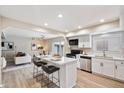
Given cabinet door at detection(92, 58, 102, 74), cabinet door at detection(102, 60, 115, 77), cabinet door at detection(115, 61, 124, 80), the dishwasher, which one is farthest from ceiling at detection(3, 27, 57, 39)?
cabinet door at detection(115, 61, 124, 80)

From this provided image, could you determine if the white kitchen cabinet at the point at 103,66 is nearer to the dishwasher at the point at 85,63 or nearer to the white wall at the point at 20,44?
the dishwasher at the point at 85,63

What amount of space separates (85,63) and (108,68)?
131 cm

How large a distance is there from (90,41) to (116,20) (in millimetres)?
→ 1680

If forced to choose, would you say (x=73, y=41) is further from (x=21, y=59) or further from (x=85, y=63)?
(x=21, y=59)

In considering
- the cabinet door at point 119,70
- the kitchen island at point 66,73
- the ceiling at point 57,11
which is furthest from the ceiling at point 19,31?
→ the cabinet door at point 119,70

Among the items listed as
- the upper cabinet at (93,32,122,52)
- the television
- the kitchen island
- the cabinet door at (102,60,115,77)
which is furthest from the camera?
the television

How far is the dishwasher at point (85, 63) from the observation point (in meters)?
4.59

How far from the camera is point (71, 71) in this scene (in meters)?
2.88

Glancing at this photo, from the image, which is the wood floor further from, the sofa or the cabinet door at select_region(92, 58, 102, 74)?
the sofa

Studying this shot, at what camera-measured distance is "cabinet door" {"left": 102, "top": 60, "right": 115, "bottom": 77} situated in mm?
3532
